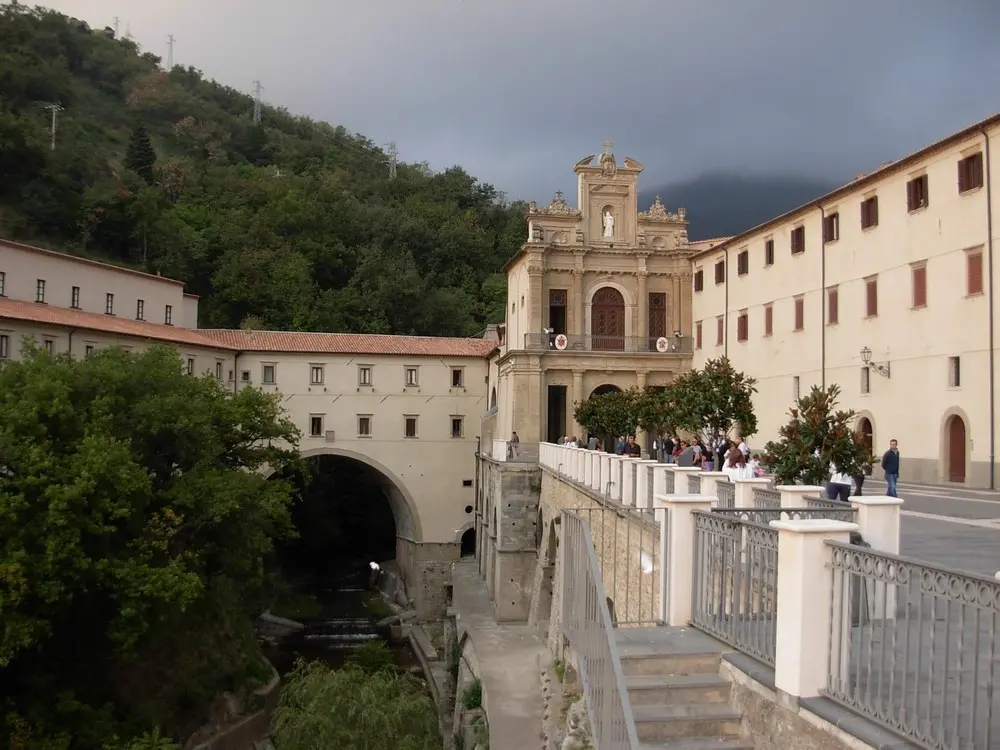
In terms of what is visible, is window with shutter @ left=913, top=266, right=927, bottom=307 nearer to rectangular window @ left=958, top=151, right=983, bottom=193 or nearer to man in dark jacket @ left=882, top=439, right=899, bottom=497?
rectangular window @ left=958, top=151, right=983, bottom=193

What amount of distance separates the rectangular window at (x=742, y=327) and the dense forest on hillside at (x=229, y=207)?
1163 inches

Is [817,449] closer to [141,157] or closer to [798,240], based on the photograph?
[798,240]

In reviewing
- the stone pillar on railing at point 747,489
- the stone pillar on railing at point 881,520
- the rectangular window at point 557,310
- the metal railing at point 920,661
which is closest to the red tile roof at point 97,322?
the rectangular window at point 557,310

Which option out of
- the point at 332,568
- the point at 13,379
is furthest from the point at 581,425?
the point at 332,568

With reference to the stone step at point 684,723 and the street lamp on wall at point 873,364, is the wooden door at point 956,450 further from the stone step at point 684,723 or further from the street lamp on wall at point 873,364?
the stone step at point 684,723

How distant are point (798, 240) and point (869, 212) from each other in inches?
170

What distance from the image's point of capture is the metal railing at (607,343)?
38000 millimetres

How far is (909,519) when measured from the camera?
50.7ft

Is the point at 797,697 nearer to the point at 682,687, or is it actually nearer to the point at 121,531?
the point at 682,687

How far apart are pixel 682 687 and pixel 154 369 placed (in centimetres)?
2398

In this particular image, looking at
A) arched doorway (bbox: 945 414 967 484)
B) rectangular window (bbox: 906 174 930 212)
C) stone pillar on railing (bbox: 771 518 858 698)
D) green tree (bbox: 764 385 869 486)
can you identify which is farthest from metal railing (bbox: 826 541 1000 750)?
rectangular window (bbox: 906 174 930 212)

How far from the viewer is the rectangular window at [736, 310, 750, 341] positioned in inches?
1400

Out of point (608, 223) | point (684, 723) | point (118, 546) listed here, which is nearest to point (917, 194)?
point (608, 223)

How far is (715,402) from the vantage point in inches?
805
